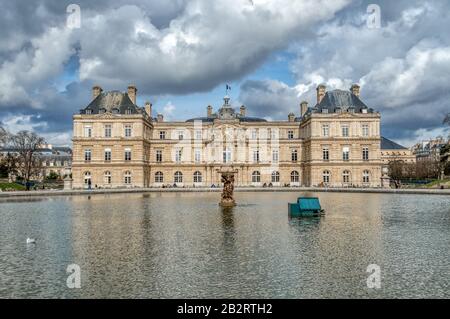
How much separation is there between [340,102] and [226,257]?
61810 millimetres

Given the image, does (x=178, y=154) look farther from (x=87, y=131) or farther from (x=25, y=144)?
(x=25, y=144)

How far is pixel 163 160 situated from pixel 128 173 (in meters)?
6.92

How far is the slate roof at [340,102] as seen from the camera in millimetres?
69625

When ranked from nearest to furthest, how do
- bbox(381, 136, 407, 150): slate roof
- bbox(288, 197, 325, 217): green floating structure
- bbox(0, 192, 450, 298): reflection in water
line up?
bbox(0, 192, 450, 298): reflection in water < bbox(288, 197, 325, 217): green floating structure < bbox(381, 136, 407, 150): slate roof

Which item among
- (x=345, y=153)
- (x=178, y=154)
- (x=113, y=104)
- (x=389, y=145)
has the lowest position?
(x=345, y=153)

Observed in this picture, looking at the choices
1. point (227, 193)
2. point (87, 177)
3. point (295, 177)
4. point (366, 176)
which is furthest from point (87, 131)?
point (227, 193)

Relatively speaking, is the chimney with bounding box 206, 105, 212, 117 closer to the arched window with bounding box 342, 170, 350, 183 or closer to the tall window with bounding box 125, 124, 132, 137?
the tall window with bounding box 125, 124, 132, 137

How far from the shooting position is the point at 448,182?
55.1 metres

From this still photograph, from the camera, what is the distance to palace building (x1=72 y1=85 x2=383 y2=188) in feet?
225

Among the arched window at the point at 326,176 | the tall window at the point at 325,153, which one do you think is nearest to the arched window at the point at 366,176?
the arched window at the point at 326,176

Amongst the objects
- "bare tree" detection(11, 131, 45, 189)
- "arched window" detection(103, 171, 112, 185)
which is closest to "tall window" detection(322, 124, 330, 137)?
"arched window" detection(103, 171, 112, 185)

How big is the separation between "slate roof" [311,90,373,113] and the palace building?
0.16 metres

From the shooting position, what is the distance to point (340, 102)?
230 feet

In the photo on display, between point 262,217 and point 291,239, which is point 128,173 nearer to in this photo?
point 262,217
